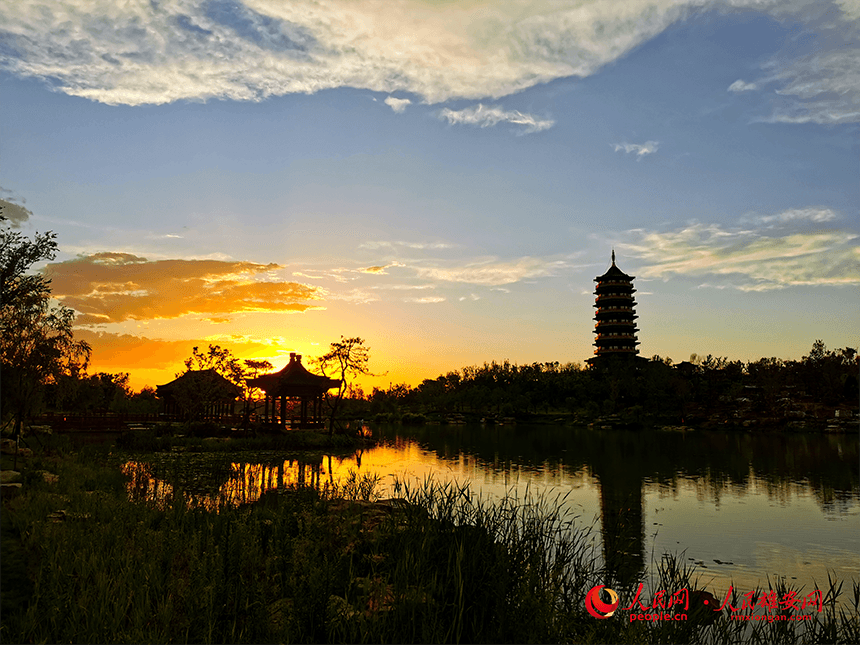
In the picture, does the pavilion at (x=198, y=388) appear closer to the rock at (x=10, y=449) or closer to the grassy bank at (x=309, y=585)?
the rock at (x=10, y=449)

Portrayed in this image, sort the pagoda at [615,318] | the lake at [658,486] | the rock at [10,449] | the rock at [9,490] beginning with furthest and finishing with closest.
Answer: the pagoda at [615,318] → the rock at [10,449] → the lake at [658,486] → the rock at [9,490]

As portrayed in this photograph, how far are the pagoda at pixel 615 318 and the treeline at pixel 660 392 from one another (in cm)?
407

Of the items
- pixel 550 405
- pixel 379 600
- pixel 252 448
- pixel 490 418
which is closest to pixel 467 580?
pixel 379 600

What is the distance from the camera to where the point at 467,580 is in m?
6.57

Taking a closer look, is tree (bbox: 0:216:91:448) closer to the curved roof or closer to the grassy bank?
the grassy bank

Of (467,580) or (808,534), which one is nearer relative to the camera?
(467,580)

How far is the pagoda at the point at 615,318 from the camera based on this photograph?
84.5 m

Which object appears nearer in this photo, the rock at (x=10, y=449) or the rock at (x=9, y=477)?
the rock at (x=9, y=477)

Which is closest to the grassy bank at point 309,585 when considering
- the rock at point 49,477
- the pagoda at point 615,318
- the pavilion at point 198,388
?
the rock at point 49,477

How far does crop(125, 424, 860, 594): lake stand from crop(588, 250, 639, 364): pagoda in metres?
43.9

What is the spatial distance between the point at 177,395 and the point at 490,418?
47155 millimetres

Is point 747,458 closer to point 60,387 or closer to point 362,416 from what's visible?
point 60,387

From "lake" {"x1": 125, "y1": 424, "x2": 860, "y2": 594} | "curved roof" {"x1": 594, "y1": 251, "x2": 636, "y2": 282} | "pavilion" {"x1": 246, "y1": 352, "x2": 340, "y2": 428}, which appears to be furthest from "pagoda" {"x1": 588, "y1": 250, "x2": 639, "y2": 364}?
"pavilion" {"x1": 246, "y1": 352, "x2": 340, "y2": 428}

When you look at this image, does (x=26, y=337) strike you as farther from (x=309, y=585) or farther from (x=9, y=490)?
(x=309, y=585)
